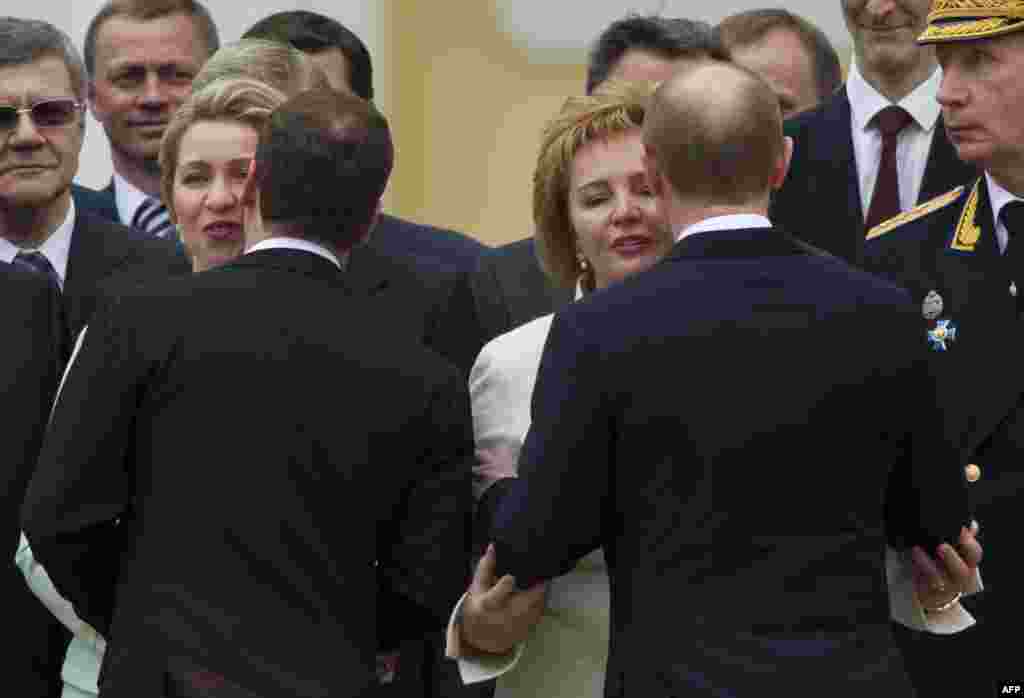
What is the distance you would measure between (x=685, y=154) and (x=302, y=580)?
903mm

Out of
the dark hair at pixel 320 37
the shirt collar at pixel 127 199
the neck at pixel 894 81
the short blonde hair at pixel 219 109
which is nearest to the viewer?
the short blonde hair at pixel 219 109

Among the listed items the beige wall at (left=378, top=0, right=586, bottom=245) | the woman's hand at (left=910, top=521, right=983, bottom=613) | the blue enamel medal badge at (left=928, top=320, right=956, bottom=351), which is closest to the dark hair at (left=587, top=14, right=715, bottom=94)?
the blue enamel medal badge at (left=928, top=320, right=956, bottom=351)

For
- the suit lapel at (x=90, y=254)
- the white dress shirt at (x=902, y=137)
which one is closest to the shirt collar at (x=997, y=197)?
the white dress shirt at (x=902, y=137)

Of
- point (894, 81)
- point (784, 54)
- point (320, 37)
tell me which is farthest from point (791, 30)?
point (320, 37)

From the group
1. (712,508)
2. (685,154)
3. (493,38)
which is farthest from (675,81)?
(493,38)

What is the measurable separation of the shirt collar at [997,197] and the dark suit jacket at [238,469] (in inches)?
50.3

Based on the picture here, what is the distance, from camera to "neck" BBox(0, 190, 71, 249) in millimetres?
4973

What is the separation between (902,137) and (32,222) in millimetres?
1943

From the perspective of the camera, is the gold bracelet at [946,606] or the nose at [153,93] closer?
the gold bracelet at [946,606]

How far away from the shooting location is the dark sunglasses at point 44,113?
16.6 feet

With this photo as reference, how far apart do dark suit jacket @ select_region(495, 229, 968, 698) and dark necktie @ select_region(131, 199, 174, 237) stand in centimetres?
235

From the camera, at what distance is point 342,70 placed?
5.57 metres

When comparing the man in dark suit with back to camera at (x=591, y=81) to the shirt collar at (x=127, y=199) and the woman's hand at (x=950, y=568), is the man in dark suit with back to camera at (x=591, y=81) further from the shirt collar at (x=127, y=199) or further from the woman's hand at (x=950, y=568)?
the woman's hand at (x=950, y=568)

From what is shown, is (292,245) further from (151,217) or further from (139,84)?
(139,84)
